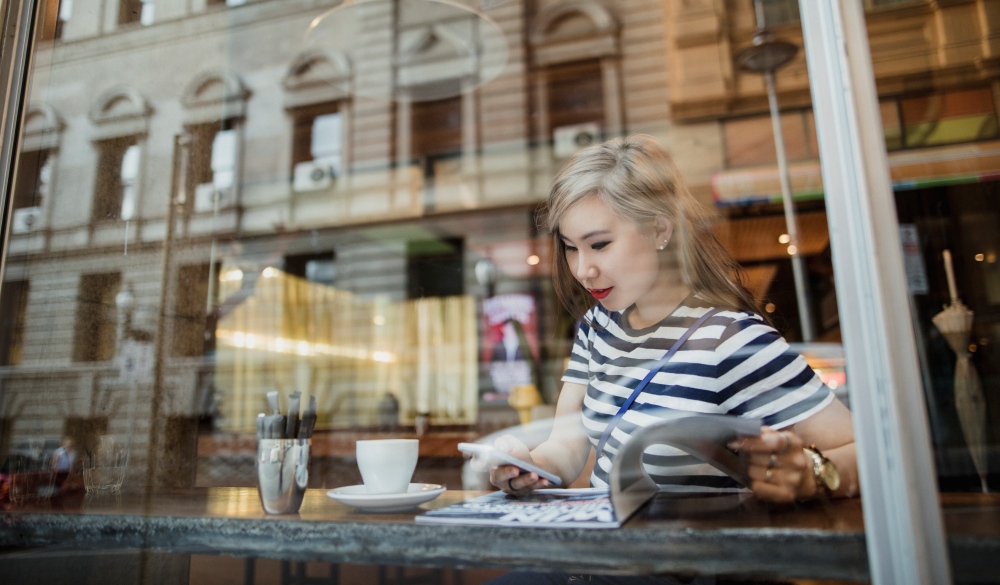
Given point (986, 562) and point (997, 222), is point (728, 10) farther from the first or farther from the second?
point (986, 562)

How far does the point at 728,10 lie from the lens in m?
4.93

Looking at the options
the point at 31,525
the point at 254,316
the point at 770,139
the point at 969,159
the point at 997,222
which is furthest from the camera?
the point at 254,316

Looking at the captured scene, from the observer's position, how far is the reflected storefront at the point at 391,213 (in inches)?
47.3

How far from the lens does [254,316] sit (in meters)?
6.65

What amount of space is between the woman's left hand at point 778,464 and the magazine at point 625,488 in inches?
0.7

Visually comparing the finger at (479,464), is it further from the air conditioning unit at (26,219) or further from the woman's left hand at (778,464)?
the air conditioning unit at (26,219)

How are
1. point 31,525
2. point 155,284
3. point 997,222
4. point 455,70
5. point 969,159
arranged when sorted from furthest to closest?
point 455,70, point 969,159, point 997,222, point 155,284, point 31,525

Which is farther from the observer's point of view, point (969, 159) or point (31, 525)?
point (969, 159)

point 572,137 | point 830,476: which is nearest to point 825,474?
point 830,476

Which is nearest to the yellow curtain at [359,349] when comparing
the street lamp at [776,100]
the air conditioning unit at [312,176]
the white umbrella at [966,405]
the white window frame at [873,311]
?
the air conditioning unit at [312,176]

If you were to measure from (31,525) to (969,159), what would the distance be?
3243 millimetres

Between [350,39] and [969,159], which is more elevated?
[350,39]

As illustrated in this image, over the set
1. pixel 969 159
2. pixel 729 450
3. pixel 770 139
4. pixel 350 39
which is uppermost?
pixel 350 39

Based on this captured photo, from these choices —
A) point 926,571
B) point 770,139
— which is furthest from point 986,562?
point 770,139
